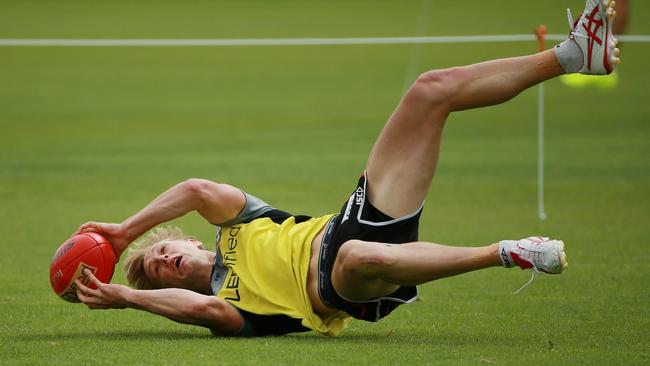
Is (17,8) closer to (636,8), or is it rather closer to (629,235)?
(636,8)

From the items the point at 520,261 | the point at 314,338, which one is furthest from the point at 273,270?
the point at 520,261

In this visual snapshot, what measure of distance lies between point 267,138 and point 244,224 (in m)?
13.1

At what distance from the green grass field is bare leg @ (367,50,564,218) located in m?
0.92

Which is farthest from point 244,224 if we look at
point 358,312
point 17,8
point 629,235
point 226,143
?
point 17,8

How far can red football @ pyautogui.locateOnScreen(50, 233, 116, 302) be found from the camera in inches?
295

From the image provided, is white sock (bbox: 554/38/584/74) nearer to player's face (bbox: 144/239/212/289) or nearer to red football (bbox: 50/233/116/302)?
player's face (bbox: 144/239/212/289)

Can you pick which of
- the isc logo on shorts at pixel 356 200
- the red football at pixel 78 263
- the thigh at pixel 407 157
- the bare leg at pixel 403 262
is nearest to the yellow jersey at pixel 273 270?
the isc logo on shorts at pixel 356 200

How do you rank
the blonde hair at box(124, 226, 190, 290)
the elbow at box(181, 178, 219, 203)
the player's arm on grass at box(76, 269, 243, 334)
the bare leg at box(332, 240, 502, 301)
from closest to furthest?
1. the bare leg at box(332, 240, 502, 301)
2. the player's arm on grass at box(76, 269, 243, 334)
3. the elbow at box(181, 178, 219, 203)
4. the blonde hair at box(124, 226, 190, 290)

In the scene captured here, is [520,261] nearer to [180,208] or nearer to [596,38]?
[596,38]

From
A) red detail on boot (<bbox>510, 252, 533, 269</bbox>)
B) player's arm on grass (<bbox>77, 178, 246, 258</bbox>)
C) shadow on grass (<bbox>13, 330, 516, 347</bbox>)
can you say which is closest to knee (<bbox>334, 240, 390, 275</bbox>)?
shadow on grass (<bbox>13, 330, 516, 347</bbox>)

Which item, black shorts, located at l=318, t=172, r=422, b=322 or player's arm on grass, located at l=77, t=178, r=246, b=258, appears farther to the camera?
player's arm on grass, located at l=77, t=178, r=246, b=258

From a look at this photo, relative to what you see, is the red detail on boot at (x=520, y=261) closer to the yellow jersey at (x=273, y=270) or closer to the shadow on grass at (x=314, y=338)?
the shadow on grass at (x=314, y=338)

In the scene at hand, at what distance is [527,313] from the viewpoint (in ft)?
26.9

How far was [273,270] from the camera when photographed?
7.43m
